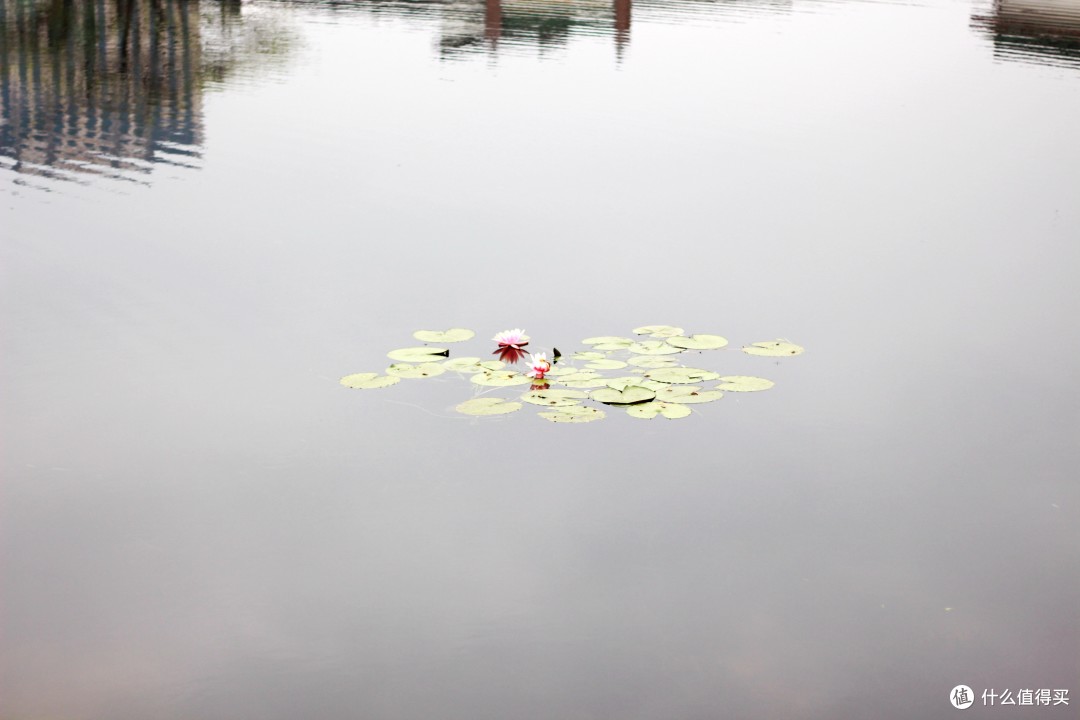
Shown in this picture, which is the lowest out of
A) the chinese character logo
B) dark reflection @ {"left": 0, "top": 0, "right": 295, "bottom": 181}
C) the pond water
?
the chinese character logo

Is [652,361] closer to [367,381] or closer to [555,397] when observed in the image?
[555,397]

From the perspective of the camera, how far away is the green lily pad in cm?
536

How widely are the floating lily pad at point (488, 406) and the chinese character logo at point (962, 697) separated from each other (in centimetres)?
240

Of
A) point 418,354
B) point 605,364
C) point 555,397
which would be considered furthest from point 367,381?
point 605,364

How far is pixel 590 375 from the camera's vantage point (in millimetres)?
5621

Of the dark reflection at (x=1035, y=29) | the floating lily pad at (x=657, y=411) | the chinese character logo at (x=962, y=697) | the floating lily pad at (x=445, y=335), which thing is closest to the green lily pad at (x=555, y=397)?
the floating lily pad at (x=657, y=411)

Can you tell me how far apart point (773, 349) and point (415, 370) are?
1878 millimetres

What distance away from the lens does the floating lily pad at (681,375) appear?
5641 millimetres

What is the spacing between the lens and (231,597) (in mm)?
3900

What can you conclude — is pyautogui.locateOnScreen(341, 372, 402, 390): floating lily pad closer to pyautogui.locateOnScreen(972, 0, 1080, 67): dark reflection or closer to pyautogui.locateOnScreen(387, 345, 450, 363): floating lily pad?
pyautogui.locateOnScreen(387, 345, 450, 363): floating lily pad

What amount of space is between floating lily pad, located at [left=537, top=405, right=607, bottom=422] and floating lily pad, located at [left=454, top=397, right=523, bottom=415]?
0.14 m

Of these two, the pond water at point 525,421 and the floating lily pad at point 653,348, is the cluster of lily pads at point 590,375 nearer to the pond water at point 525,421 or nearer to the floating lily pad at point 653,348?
the floating lily pad at point 653,348

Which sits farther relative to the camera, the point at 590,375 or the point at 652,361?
the point at 652,361

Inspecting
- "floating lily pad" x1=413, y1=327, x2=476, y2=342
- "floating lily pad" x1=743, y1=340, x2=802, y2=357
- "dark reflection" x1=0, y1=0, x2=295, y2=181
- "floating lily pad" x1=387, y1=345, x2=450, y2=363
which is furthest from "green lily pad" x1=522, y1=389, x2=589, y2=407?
"dark reflection" x1=0, y1=0, x2=295, y2=181
